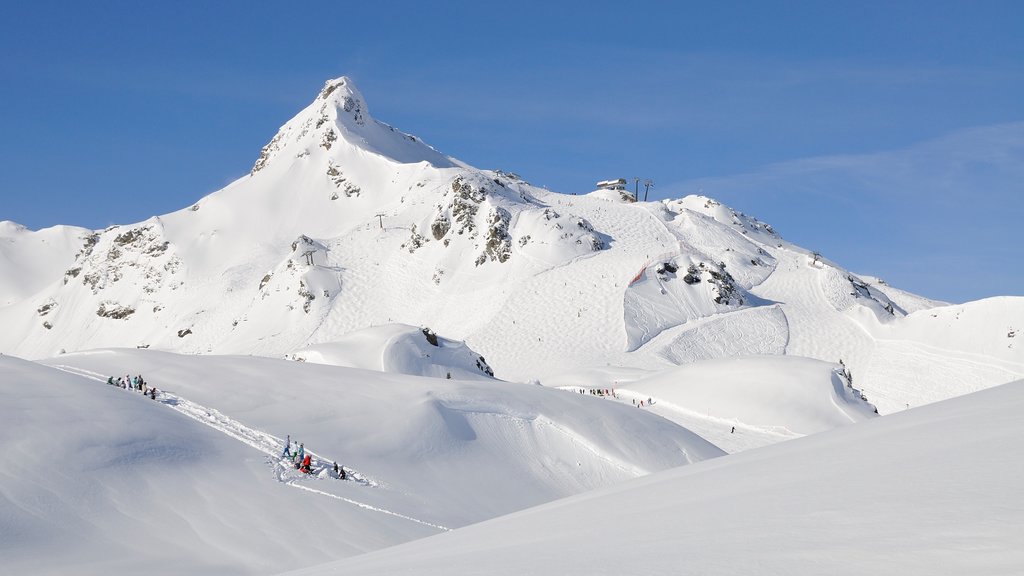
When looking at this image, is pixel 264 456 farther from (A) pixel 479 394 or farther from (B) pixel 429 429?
(A) pixel 479 394

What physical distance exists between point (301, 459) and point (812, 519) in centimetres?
1798

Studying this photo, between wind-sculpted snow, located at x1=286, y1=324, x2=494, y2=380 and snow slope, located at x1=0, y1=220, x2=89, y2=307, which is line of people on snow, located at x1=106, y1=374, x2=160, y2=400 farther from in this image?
snow slope, located at x1=0, y1=220, x2=89, y2=307

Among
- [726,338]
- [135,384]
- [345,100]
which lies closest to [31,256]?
[345,100]

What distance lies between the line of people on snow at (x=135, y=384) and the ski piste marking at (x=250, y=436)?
1.23 feet

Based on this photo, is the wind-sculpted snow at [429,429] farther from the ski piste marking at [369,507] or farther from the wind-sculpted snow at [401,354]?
the wind-sculpted snow at [401,354]

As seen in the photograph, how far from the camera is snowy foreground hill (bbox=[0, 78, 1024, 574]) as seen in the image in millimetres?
6215

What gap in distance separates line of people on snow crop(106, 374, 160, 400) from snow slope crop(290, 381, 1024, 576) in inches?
715

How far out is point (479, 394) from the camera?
2847cm

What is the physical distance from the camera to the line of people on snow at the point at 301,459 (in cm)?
2112

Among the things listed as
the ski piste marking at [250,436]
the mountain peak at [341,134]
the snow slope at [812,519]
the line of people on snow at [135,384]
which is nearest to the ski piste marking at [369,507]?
the ski piste marking at [250,436]

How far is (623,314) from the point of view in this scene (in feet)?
207

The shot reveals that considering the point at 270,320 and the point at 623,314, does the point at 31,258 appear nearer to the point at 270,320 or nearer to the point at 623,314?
the point at 270,320

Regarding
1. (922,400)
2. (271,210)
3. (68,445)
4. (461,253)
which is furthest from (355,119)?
(68,445)

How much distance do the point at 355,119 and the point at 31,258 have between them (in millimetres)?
51902
